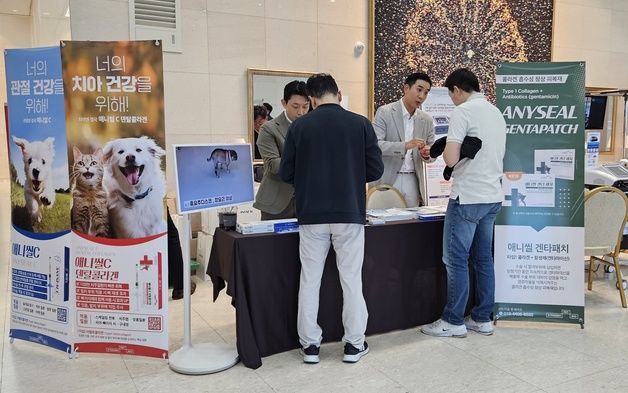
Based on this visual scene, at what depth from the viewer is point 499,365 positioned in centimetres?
286

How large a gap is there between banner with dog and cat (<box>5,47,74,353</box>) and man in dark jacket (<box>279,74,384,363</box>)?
129 centimetres

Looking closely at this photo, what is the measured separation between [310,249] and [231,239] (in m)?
0.43

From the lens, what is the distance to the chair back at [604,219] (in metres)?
3.85

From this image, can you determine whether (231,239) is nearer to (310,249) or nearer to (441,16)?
(310,249)

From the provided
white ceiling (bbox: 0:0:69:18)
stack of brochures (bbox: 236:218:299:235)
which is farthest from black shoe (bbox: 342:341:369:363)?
white ceiling (bbox: 0:0:69:18)

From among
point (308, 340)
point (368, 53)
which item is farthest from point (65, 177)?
point (368, 53)

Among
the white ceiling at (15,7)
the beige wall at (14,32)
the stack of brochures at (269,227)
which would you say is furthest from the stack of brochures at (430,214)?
the beige wall at (14,32)

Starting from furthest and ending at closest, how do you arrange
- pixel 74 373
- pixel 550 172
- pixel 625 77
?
pixel 625 77 → pixel 550 172 → pixel 74 373

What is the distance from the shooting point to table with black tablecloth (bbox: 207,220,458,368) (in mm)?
2818

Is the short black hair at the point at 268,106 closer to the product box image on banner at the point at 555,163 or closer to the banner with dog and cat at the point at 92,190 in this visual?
the banner with dog and cat at the point at 92,190

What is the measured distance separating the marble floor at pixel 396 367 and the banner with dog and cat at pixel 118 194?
8.6 inches

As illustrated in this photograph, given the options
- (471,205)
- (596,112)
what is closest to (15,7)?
(596,112)

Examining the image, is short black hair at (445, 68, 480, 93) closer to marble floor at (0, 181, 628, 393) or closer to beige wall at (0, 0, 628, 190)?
marble floor at (0, 181, 628, 393)

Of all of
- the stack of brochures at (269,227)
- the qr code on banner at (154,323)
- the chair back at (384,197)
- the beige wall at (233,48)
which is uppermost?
the beige wall at (233,48)
